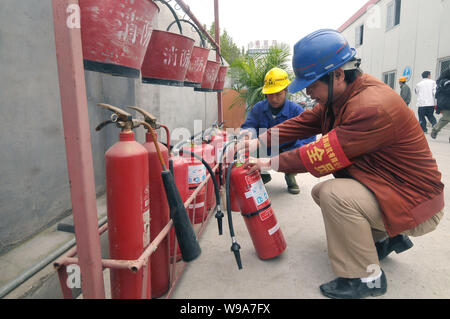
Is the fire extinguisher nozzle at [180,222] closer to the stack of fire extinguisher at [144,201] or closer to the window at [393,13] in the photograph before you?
the stack of fire extinguisher at [144,201]

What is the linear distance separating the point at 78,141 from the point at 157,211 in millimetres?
584

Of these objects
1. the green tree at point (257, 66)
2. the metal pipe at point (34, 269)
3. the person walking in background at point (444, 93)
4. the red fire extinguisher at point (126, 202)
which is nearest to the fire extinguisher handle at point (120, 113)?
the red fire extinguisher at point (126, 202)

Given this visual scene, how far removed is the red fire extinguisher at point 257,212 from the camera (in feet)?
5.56

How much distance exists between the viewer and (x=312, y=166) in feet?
5.06

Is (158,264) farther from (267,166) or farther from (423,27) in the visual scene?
(423,27)

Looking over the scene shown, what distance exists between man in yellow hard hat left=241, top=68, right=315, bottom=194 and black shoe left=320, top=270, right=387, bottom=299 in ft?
5.12

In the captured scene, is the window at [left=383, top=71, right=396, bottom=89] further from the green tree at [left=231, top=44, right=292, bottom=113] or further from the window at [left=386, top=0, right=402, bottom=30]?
the green tree at [left=231, top=44, right=292, bottom=113]

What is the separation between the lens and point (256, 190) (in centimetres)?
172

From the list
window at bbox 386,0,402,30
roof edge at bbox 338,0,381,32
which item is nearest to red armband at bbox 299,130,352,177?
window at bbox 386,0,402,30

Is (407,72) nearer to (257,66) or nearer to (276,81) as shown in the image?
(257,66)

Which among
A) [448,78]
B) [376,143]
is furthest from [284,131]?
[448,78]

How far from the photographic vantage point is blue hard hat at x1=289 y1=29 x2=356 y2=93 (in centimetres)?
152

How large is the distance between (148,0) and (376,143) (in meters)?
1.20

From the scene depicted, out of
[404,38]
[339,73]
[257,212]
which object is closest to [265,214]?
[257,212]
